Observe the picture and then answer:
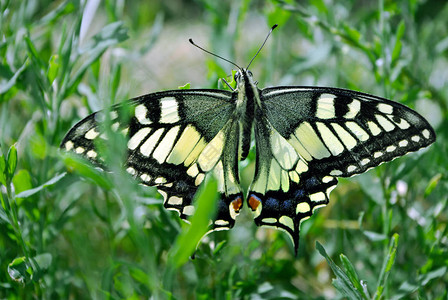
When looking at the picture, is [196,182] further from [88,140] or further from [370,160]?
[370,160]

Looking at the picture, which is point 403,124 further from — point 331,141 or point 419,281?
point 419,281

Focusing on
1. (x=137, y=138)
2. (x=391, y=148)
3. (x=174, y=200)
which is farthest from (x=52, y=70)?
(x=391, y=148)

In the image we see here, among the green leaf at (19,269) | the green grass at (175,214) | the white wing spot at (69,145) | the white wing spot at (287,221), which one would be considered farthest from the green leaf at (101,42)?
the white wing spot at (287,221)

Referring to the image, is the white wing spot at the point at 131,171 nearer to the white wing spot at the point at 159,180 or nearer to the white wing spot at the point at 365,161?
the white wing spot at the point at 159,180

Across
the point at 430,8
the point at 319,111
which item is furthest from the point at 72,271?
the point at 430,8

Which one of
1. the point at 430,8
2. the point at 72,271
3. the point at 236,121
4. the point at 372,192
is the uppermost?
the point at 430,8

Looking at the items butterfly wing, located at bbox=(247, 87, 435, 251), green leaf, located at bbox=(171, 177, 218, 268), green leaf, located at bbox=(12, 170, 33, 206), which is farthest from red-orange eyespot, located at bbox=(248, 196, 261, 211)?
green leaf, located at bbox=(171, 177, 218, 268)

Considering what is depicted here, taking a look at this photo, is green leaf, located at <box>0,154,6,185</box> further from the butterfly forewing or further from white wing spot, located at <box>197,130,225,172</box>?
the butterfly forewing
